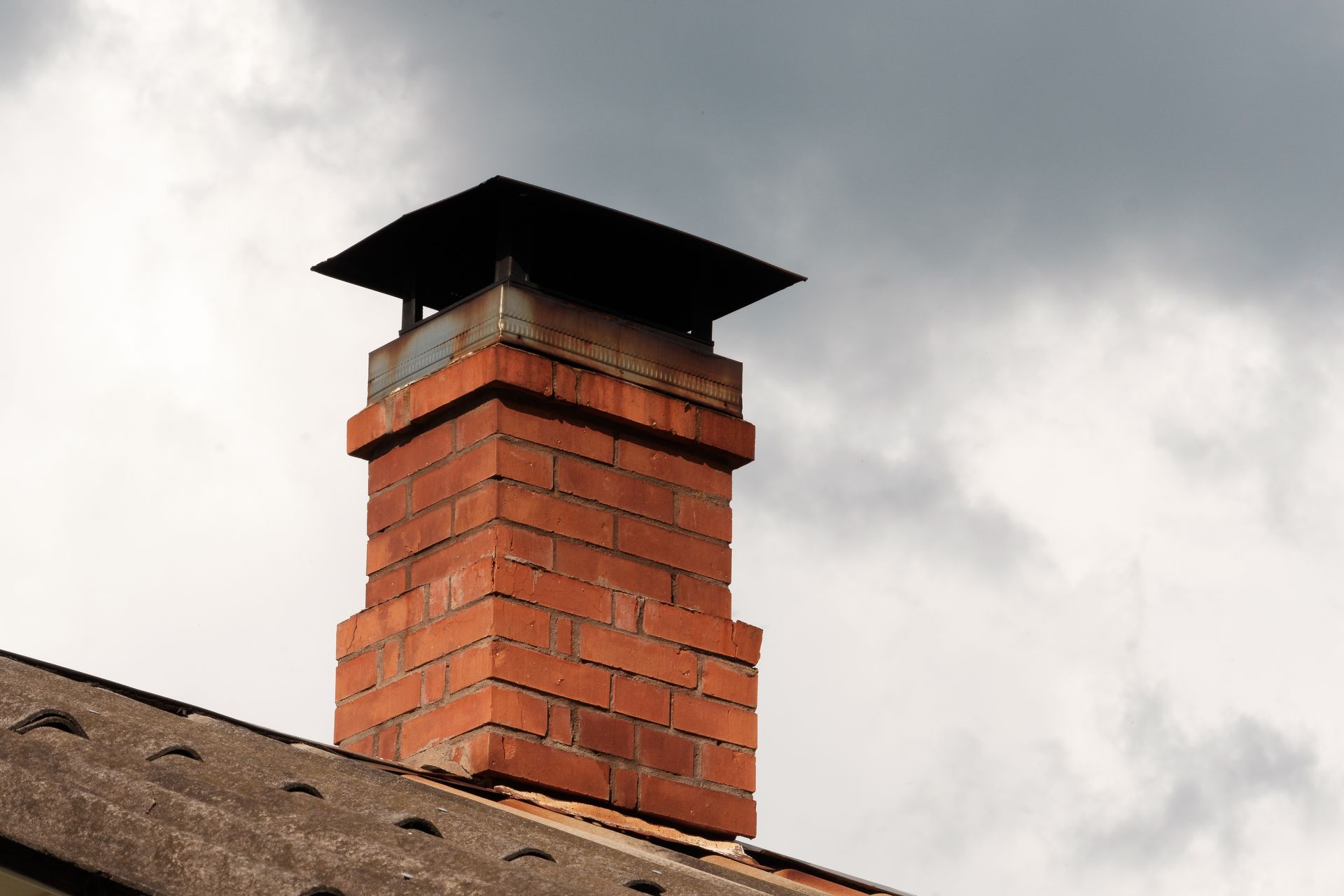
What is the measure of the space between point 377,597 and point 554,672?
0.74 metres

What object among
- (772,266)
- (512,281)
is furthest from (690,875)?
(772,266)

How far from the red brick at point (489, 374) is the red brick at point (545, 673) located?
0.74 meters

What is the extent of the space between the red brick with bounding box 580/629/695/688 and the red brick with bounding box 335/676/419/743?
0.48 metres

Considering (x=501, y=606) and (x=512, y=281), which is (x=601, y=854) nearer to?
(x=501, y=606)

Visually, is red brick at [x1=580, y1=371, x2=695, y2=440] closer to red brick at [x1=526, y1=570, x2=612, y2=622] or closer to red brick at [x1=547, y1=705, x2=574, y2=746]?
red brick at [x1=526, y1=570, x2=612, y2=622]

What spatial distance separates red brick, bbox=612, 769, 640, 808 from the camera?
16.6ft

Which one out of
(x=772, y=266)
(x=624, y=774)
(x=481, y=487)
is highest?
(x=772, y=266)

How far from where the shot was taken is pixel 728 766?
5387 millimetres

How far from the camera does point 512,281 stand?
5477mm

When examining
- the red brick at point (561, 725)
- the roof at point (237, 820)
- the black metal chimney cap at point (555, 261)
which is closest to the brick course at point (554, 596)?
the red brick at point (561, 725)

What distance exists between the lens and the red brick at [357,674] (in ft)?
17.6

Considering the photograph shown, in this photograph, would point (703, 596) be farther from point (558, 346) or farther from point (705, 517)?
point (558, 346)

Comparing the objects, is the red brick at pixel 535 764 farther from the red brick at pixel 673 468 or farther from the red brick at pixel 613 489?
the red brick at pixel 673 468

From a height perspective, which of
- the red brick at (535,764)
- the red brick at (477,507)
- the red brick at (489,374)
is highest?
Result: the red brick at (489,374)
